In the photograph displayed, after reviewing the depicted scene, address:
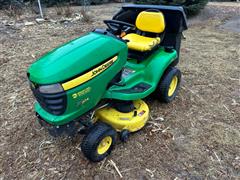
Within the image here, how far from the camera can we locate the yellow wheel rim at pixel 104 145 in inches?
80.2

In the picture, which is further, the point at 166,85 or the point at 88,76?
the point at 166,85

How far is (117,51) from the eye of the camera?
6.51ft

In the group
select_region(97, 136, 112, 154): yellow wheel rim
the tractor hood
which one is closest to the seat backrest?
the tractor hood

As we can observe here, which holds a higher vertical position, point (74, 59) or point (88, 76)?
point (74, 59)

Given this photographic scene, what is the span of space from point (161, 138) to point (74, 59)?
114 centimetres

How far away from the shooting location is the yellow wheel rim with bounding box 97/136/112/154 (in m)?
2.04

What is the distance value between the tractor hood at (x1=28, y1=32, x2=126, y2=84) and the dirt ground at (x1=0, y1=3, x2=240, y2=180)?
81cm

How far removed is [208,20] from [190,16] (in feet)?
1.52

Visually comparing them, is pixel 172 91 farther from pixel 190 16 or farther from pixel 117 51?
pixel 190 16

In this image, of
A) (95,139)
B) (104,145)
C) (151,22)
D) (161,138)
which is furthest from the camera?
(151,22)

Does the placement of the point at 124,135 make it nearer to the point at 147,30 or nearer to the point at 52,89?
the point at 52,89

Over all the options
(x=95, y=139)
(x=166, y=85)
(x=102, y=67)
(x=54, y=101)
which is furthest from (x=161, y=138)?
(x=54, y=101)

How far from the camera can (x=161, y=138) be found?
235 cm

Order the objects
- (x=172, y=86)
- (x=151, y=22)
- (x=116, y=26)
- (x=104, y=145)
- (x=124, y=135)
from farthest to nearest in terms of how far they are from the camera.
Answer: (x=172, y=86) < (x=151, y=22) < (x=116, y=26) < (x=124, y=135) < (x=104, y=145)
